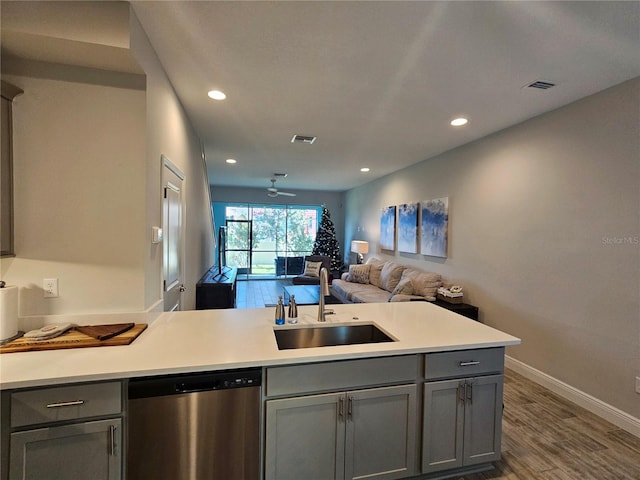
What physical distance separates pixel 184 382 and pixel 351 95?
2474 mm

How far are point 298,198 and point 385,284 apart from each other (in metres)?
4.77

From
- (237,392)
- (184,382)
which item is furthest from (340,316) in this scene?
(184,382)

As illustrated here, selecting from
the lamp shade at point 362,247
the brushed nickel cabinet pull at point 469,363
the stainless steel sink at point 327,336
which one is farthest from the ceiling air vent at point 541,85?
the lamp shade at point 362,247

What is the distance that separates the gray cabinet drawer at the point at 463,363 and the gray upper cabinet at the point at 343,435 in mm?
160

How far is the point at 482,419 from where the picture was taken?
178 centimetres

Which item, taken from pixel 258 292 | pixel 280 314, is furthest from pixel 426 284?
pixel 258 292

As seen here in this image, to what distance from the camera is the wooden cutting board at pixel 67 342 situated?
4.77ft

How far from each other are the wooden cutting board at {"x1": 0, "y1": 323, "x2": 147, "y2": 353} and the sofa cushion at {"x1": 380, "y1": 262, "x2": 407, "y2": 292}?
4.17 meters

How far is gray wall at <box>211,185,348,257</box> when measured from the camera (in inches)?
345

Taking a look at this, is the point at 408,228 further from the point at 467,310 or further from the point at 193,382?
the point at 193,382

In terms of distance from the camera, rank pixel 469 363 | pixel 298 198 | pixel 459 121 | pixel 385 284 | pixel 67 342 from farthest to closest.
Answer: pixel 298 198
pixel 385 284
pixel 459 121
pixel 469 363
pixel 67 342

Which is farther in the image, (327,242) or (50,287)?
(327,242)

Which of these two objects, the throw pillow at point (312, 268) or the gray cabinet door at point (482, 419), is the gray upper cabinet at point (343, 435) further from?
the throw pillow at point (312, 268)

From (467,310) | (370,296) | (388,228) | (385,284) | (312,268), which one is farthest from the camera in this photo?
(312,268)
